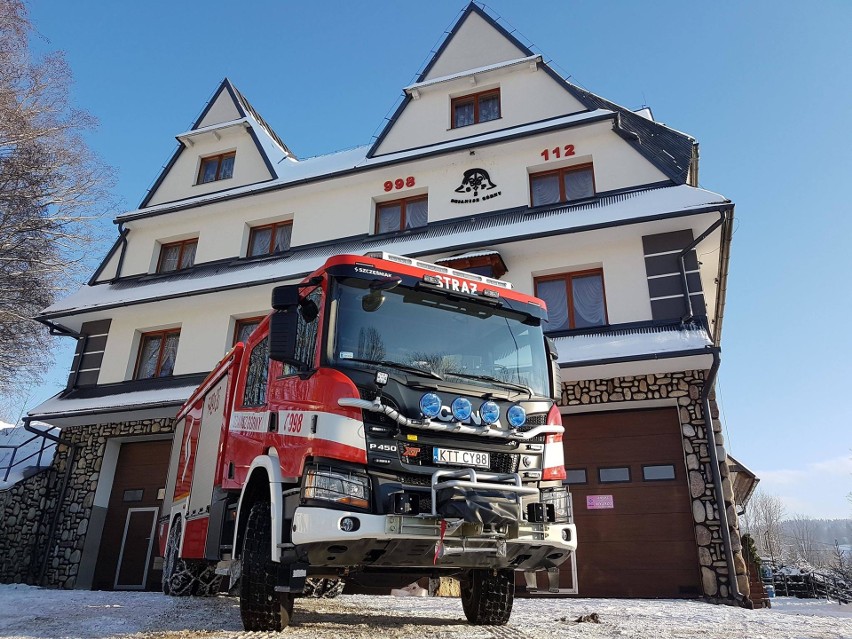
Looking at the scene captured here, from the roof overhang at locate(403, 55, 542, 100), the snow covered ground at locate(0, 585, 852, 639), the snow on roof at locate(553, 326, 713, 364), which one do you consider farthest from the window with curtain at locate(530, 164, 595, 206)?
the snow covered ground at locate(0, 585, 852, 639)

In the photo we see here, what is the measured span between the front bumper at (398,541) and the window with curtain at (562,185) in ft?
33.3

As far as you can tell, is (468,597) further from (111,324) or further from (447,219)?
(111,324)

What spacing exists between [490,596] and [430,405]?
2374 mm

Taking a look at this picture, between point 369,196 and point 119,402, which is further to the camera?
point 369,196

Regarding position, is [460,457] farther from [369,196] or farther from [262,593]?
[369,196]

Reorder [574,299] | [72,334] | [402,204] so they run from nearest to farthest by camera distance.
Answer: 1. [574,299]
2. [402,204]
3. [72,334]

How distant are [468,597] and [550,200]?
9828 millimetres

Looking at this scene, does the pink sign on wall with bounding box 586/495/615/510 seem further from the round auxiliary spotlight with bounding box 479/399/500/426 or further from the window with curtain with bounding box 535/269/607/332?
the round auxiliary spotlight with bounding box 479/399/500/426

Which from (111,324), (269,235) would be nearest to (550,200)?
(269,235)

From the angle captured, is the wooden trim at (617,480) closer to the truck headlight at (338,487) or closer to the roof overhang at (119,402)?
the truck headlight at (338,487)

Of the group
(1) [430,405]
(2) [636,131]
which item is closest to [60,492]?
(1) [430,405]

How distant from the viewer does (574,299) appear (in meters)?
12.2

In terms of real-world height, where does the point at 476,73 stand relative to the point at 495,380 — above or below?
above

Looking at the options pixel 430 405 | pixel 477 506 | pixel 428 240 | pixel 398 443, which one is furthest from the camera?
pixel 428 240
